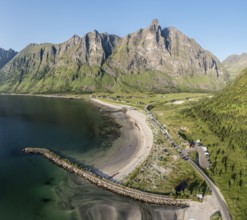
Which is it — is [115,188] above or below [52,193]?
above

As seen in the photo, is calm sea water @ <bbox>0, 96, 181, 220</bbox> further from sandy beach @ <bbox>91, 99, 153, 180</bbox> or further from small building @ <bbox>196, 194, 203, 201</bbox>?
sandy beach @ <bbox>91, 99, 153, 180</bbox>

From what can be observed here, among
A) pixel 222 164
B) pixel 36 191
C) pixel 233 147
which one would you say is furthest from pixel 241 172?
pixel 36 191

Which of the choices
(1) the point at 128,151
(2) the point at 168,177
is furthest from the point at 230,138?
(1) the point at 128,151

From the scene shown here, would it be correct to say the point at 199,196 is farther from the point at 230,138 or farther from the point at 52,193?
the point at 230,138

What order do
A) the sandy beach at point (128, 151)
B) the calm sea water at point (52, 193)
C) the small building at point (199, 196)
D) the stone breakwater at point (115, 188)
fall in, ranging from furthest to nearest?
the sandy beach at point (128, 151) → the small building at point (199, 196) → the stone breakwater at point (115, 188) → the calm sea water at point (52, 193)

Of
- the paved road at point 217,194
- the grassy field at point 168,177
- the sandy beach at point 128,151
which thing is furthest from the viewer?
the sandy beach at point 128,151

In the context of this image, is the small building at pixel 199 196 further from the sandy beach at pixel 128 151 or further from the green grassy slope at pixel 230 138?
the sandy beach at pixel 128 151

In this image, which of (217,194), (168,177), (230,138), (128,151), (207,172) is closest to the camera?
(217,194)

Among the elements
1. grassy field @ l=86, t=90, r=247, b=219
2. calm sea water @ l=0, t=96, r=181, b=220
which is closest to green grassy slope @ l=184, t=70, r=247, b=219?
grassy field @ l=86, t=90, r=247, b=219

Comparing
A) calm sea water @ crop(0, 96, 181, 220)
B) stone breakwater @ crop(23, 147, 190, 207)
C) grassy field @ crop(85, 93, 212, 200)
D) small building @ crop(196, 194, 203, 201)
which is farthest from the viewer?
grassy field @ crop(85, 93, 212, 200)

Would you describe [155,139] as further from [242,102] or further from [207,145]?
[242,102]

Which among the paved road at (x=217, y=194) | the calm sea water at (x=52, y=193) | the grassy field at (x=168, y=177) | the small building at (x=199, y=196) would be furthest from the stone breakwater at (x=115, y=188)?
the paved road at (x=217, y=194)

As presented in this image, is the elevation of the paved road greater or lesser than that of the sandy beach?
lesser

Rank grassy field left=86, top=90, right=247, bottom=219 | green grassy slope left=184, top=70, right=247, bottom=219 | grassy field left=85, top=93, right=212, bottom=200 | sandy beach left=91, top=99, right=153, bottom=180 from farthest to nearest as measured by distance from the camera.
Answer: sandy beach left=91, top=99, right=153, bottom=180 → grassy field left=85, top=93, right=212, bottom=200 → green grassy slope left=184, top=70, right=247, bottom=219 → grassy field left=86, top=90, right=247, bottom=219
